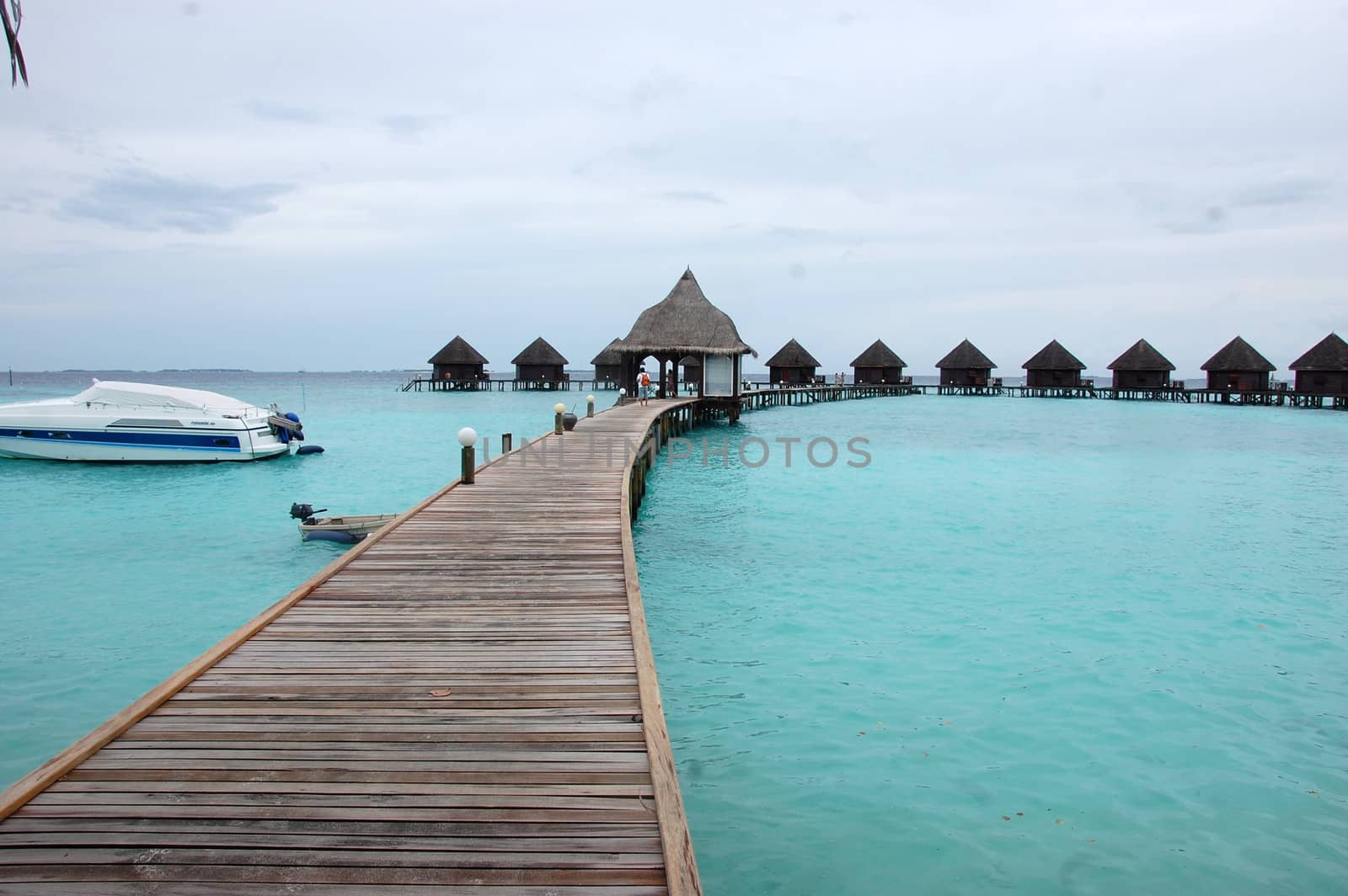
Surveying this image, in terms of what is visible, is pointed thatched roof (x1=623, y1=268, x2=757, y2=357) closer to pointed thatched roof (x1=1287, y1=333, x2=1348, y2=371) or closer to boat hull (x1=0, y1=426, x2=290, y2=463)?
boat hull (x1=0, y1=426, x2=290, y2=463)

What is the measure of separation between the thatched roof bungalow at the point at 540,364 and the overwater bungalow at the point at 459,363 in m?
2.62

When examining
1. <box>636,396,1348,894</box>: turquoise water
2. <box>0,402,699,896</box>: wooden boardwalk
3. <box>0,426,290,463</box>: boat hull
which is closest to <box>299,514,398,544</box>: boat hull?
<box>636,396,1348,894</box>: turquoise water

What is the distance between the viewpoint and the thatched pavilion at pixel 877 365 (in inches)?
2361

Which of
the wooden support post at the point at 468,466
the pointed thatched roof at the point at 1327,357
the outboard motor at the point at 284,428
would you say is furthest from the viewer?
the pointed thatched roof at the point at 1327,357

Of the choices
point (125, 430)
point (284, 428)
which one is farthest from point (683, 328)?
point (125, 430)

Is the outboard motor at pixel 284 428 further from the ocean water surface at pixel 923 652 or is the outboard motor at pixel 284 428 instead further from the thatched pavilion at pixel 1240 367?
the thatched pavilion at pixel 1240 367

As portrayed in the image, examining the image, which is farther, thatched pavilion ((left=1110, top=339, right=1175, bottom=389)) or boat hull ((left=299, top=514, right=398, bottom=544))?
thatched pavilion ((left=1110, top=339, right=1175, bottom=389))

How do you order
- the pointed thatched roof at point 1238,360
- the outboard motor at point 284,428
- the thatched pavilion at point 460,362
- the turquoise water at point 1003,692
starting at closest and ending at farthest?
the turquoise water at point 1003,692
the outboard motor at point 284,428
the pointed thatched roof at point 1238,360
the thatched pavilion at point 460,362

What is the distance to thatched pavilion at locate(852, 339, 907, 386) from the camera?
197ft

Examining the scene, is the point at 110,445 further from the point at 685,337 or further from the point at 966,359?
the point at 966,359

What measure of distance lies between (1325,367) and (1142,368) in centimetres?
1016

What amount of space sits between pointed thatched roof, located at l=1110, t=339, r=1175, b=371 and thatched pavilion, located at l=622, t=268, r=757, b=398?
36.9m

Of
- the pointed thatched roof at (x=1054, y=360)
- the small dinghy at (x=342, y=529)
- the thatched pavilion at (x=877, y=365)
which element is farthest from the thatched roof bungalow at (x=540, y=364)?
the small dinghy at (x=342, y=529)

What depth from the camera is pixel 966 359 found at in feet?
196
